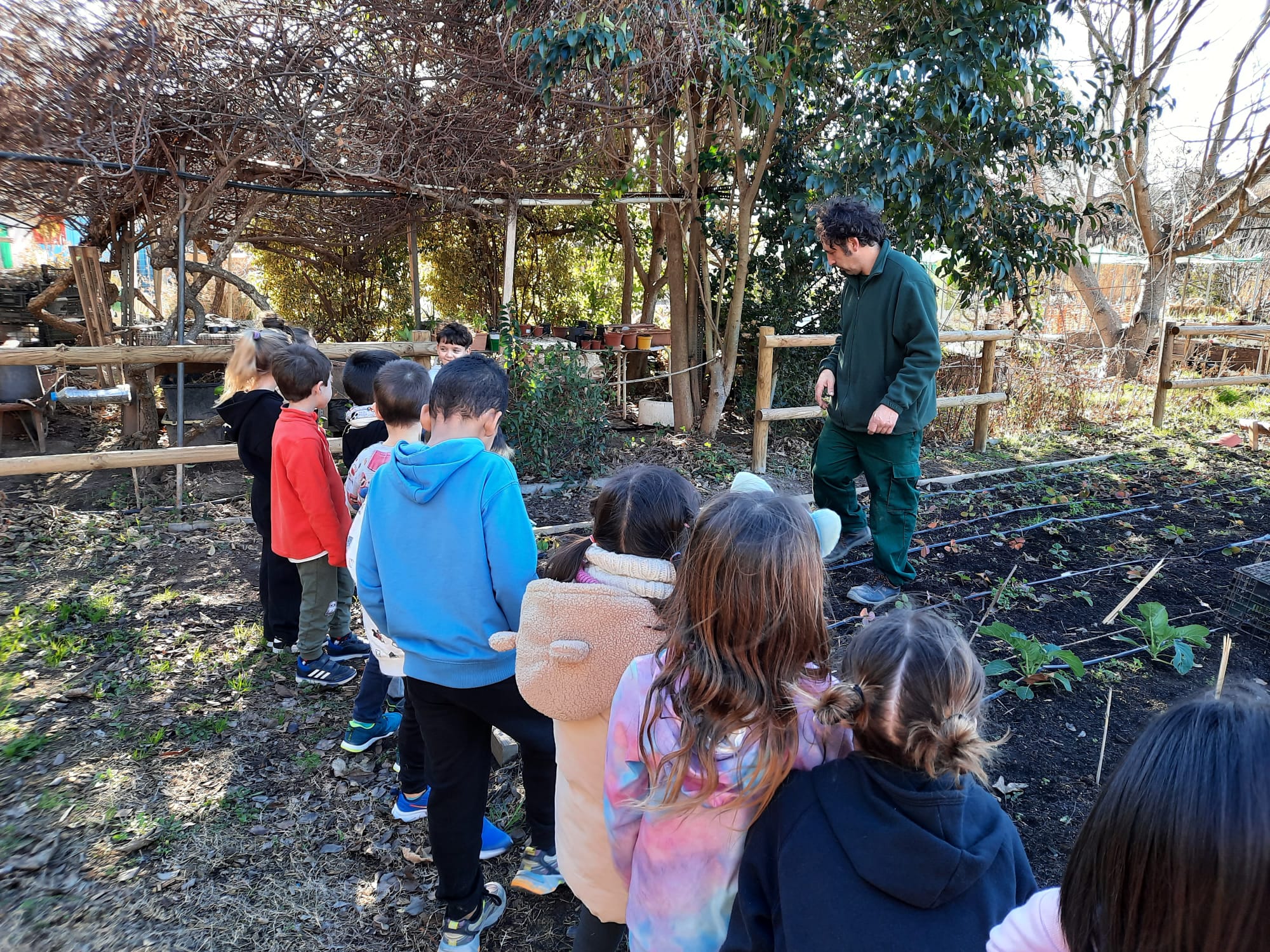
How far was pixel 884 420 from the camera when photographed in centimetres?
370

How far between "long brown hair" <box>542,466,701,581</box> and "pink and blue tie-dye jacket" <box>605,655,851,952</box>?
0.87 ft

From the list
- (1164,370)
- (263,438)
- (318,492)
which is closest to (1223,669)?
(318,492)

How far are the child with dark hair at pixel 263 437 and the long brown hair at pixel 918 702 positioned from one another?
279 centimetres

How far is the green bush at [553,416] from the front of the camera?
615cm

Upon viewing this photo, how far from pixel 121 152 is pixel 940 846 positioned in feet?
20.6

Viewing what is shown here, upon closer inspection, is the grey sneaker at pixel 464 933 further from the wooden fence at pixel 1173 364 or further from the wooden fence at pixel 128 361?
the wooden fence at pixel 1173 364

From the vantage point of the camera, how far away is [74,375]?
7.68m

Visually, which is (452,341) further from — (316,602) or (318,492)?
(316,602)

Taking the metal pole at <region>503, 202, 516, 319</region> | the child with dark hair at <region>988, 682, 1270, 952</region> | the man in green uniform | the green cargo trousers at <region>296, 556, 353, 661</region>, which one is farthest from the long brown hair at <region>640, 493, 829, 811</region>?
the metal pole at <region>503, 202, 516, 319</region>

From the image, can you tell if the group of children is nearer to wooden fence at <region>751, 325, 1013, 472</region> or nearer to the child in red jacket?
the child in red jacket

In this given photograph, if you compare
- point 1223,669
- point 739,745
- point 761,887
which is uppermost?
point 739,745

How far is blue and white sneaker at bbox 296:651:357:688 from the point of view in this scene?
3346 millimetres

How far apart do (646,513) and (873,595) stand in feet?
8.59

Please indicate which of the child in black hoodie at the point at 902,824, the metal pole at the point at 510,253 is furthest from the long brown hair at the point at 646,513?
the metal pole at the point at 510,253
